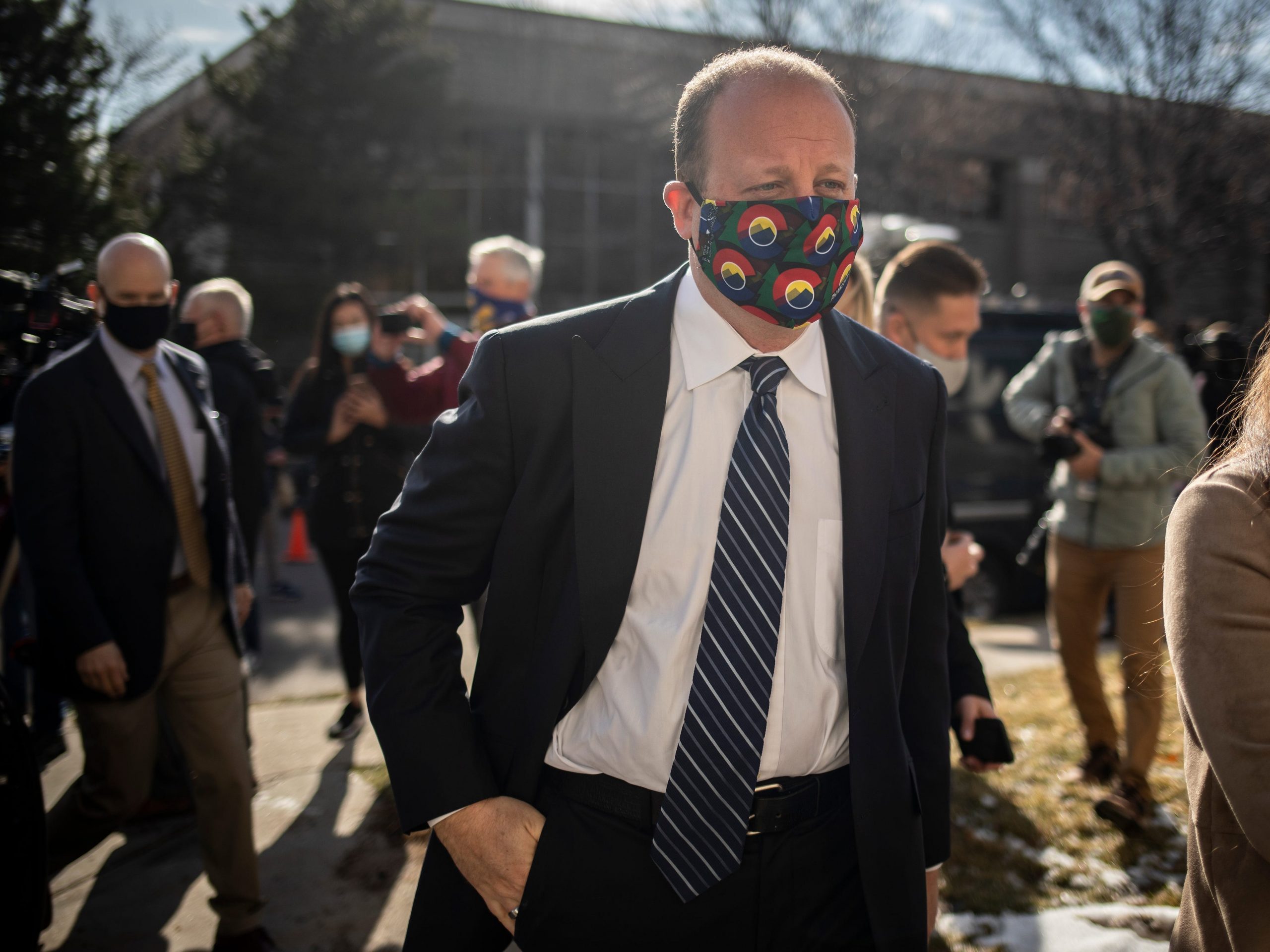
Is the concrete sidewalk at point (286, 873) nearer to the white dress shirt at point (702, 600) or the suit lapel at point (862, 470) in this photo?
the white dress shirt at point (702, 600)

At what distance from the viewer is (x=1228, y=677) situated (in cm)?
149

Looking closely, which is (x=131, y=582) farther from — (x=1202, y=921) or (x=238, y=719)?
(x=1202, y=921)

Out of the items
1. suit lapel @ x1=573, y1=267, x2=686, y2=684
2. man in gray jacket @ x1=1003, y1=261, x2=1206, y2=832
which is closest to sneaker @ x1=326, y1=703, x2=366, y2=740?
man in gray jacket @ x1=1003, y1=261, x2=1206, y2=832

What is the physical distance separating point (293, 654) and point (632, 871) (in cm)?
557

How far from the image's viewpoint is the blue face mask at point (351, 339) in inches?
199

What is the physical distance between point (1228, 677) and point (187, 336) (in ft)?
15.6

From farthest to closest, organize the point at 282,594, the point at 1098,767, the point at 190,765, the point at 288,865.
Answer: the point at 282,594 → the point at 1098,767 → the point at 288,865 → the point at 190,765

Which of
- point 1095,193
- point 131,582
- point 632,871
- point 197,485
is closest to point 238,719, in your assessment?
point 131,582

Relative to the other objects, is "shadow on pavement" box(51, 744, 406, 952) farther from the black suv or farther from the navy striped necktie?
the black suv

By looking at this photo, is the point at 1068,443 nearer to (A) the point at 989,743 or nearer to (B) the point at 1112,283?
(B) the point at 1112,283

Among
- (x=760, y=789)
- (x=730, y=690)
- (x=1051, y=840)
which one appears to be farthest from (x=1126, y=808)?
(x=730, y=690)

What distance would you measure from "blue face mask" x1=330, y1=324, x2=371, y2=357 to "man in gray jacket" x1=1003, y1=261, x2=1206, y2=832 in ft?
10.8

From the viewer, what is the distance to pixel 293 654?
6.68m

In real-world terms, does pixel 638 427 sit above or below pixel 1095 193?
below
